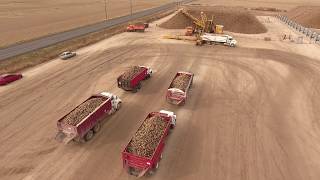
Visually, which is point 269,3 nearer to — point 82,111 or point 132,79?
point 132,79

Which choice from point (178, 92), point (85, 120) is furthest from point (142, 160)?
point (178, 92)

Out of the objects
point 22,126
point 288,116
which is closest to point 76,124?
point 22,126

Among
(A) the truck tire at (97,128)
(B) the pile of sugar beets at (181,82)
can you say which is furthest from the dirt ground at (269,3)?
(A) the truck tire at (97,128)

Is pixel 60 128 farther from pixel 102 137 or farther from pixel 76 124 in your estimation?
pixel 102 137

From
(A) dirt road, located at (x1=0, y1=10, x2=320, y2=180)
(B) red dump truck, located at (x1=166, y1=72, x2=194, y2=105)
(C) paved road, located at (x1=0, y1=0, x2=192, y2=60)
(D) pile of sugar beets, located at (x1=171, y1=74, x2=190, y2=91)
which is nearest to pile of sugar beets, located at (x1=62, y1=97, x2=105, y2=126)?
(A) dirt road, located at (x1=0, y1=10, x2=320, y2=180)

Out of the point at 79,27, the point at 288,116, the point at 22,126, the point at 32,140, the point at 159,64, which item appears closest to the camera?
the point at 32,140

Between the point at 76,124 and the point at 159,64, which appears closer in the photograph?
the point at 76,124

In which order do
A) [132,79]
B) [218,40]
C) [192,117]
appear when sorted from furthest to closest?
[218,40] → [132,79] → [192,117]

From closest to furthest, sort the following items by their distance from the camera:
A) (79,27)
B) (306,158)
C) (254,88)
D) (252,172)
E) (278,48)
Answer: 1. (252,172)
2. (306,158)
3. (254,88)
4. (278,48)
5. (79,27)
